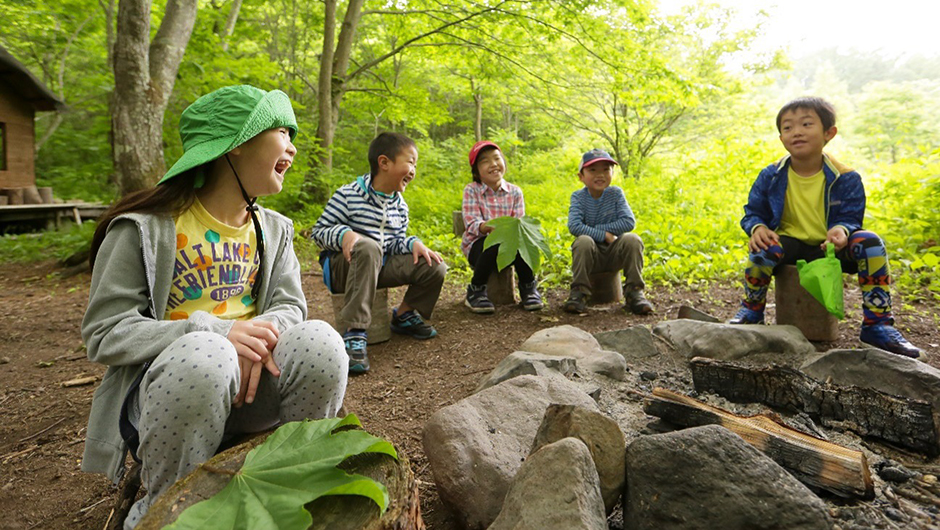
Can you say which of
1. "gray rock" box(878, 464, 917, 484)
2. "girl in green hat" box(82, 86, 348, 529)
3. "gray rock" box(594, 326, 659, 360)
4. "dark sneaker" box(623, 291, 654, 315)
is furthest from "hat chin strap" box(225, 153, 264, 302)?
"dark sneaker" box(623, 291, 654, 315)

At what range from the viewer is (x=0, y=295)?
5.07 m

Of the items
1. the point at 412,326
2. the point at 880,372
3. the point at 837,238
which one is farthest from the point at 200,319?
the point at 837,238

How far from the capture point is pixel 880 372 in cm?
205

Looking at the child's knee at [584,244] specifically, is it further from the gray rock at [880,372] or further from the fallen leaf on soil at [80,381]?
the fallen leaf on soil at [80,381]

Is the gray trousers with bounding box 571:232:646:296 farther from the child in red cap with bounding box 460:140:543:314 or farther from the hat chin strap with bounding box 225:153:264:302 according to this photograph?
the hat chin strap with bounding box 225:153:264:302

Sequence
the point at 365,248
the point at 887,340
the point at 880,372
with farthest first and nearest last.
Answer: the point at 365,248
the point at 887,340
the point at 880,372

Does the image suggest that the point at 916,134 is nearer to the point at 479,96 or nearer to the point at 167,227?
the point at 479,96

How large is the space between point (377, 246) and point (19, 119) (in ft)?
33.5

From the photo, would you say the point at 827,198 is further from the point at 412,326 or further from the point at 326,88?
the point at 326,88

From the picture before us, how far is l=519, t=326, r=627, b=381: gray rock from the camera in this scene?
247 cm

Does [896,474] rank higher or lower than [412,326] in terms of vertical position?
higher

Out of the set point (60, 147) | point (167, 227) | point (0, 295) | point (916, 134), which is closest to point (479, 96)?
point (60, 147)

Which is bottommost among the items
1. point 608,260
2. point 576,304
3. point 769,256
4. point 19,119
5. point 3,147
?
point 576,304

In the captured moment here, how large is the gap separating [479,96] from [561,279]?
37.6 ft
